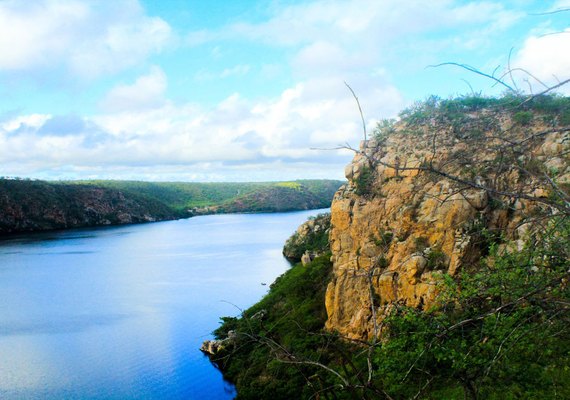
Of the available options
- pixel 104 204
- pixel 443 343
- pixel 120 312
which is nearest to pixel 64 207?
pixel 104 204

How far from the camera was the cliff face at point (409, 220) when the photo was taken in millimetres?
16047

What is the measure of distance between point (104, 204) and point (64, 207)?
12898mm

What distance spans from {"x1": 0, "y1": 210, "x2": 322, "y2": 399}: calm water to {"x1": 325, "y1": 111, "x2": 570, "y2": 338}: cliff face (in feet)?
20.0

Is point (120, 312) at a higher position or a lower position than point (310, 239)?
lower

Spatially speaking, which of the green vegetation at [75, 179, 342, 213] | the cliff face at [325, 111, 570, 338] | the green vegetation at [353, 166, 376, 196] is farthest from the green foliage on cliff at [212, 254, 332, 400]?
the green vegetation at [75, 179, 342, 213]

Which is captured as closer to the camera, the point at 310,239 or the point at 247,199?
the point at 310,239

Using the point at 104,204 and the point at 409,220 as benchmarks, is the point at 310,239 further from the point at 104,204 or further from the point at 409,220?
the point at 104,204

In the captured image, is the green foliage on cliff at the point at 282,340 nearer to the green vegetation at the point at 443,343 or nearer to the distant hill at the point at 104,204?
the green vegetation at the point at 443,343

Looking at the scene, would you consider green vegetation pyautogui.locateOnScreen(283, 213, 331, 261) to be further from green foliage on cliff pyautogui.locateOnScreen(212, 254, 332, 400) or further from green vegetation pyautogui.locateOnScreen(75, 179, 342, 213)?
green vegetation pyautogui.locateOnScreen(75, 179, 342, 213)

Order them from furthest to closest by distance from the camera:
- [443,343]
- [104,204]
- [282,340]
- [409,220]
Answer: [104,204]
[282,340]
[409,220]
[443,343]

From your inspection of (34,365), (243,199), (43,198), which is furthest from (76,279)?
(243,199)

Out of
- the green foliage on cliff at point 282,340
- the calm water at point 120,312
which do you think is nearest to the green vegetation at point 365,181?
the green foliage on cliff at point 282,340

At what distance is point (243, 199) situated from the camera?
547 ft

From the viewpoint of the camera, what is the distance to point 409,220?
18.9 metres
